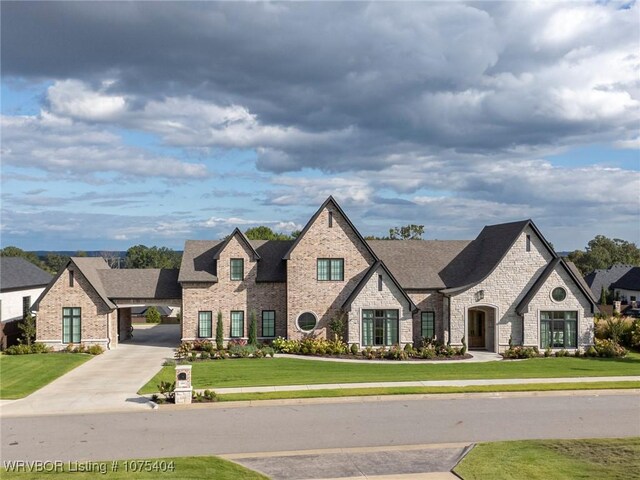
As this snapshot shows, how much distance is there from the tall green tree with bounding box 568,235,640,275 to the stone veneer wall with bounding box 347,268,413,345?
293ft

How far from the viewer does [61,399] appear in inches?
870

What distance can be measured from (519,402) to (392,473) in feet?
30.8

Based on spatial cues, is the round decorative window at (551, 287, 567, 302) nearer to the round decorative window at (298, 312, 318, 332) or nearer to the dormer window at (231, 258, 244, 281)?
Answer: the round decorative window at (298, 312, 318, 332)

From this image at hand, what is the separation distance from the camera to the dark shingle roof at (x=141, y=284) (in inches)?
1519

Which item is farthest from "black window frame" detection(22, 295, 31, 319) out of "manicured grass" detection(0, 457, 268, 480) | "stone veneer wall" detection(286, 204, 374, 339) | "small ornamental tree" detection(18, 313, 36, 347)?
"manicured grass" detection(0, 457, 268, 480)

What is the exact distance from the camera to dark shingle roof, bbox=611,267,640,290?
71250mm

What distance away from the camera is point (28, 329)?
117ft

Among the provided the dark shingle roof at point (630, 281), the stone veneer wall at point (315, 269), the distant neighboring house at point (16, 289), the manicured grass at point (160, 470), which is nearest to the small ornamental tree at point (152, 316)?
the distant neighboring house at point (16, 289)

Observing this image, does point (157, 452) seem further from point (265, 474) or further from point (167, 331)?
point (167, 331)

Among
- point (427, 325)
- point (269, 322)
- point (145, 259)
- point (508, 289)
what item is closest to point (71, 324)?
point (269, 322)

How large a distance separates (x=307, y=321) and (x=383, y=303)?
5.01 m

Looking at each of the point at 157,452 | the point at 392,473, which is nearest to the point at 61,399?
the point at 157,452

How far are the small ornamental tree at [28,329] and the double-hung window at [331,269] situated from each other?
711 inches

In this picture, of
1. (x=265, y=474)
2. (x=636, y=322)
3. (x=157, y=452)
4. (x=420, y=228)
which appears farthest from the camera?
(x=420, y=228)
